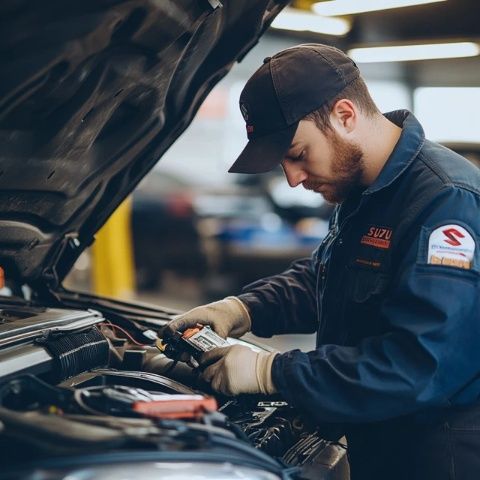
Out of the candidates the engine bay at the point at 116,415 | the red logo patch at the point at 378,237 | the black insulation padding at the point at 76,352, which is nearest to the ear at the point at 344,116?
the red logo patch at the point at 378,237

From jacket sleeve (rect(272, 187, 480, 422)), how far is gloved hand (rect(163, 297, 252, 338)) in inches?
17.2

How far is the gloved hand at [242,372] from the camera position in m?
1.57

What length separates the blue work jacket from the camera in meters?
1.43

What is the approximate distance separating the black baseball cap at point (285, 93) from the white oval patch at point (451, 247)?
1.18 ft

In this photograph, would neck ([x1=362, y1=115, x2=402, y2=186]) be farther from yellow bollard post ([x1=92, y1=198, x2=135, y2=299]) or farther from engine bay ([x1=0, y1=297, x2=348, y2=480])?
yellow bollard post ([x1=92, y1=198, x2=135, y2=299])

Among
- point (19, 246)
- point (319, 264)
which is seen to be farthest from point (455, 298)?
point (19, 246)

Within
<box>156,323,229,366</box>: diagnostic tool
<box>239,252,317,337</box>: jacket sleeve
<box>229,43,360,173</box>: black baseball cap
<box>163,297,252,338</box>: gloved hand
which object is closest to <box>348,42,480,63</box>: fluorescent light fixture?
<box>239,252,317,337</box>: jacket sleeve

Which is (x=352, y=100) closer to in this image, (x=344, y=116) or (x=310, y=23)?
(x=344, y=116)

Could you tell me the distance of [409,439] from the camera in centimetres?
160

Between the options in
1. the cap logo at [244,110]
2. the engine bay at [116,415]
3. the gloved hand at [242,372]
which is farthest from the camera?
the cap logo at [244,110]

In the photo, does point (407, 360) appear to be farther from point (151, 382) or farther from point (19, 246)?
point (19, 246)

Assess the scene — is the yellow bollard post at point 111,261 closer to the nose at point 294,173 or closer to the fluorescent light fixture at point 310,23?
the fluorescent light fixture at point 310,23

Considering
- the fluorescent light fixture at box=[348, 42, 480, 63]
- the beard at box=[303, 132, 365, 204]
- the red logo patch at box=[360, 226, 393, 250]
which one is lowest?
the fluorescent light fixture at box=[348, 42, 480, 63]

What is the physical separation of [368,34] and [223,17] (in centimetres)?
403
